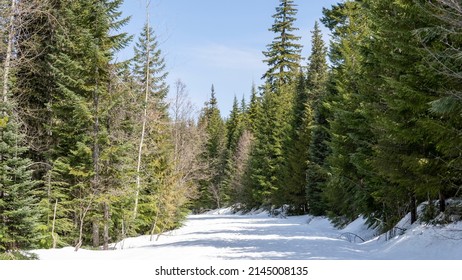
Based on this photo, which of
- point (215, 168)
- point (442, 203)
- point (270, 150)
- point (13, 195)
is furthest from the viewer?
point (215, 168)

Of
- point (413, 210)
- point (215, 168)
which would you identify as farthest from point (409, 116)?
point (215, 168)

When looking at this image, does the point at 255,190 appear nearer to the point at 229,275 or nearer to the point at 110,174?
the point at 110,174

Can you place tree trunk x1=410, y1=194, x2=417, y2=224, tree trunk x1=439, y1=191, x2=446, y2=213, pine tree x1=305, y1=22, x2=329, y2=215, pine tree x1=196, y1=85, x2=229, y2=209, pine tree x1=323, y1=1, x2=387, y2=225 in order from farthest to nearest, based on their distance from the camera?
pine tree x1=196, y1=85, x2=229, y2=209, pine tree x1=305, y1=22, x2=329, y2=215, pine tree x1=323, y1=1, x2=387, y2=225, tree trunk x1=410, y1=194, x2=417, y2=224, tree trunk x1=439, y1=191, x2=446, y2=213

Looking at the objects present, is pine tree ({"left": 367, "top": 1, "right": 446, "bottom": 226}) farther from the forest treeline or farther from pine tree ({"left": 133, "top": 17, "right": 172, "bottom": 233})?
pine tree ({"left": 133, "top": 17, "right": 172, "bottom": 233})

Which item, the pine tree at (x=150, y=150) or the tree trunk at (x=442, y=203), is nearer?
the tree trunk at (x=442, y=203)

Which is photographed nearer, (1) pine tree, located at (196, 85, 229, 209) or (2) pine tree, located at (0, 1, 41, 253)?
(2) pine tree, located at (0, 1, 41, 253)

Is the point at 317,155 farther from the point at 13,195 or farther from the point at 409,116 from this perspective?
the point at 13,195

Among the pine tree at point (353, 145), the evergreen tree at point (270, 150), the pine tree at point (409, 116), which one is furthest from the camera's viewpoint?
the evergreen tree at point (270, 150)

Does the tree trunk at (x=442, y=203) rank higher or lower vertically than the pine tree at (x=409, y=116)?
lower

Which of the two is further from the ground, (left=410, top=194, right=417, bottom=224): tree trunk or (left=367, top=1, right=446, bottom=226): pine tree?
(left=367, top=1, right=446, bottom=226): pine tree

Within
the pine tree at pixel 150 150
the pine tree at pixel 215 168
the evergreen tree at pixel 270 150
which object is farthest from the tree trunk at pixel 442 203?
the pine tree at pixel 215 168

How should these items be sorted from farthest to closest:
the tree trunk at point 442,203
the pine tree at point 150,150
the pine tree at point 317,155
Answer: the pine tree at point 317,155
the pine tree at point 150,150
the tree trunk at point 442,203

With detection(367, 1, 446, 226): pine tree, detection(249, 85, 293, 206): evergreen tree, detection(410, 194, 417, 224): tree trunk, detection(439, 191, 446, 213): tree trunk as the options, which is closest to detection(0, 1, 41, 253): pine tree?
detection(367, 1, 446, 226): pine tree

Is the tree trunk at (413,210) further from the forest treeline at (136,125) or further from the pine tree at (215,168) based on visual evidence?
the pine tree at (215,168)
